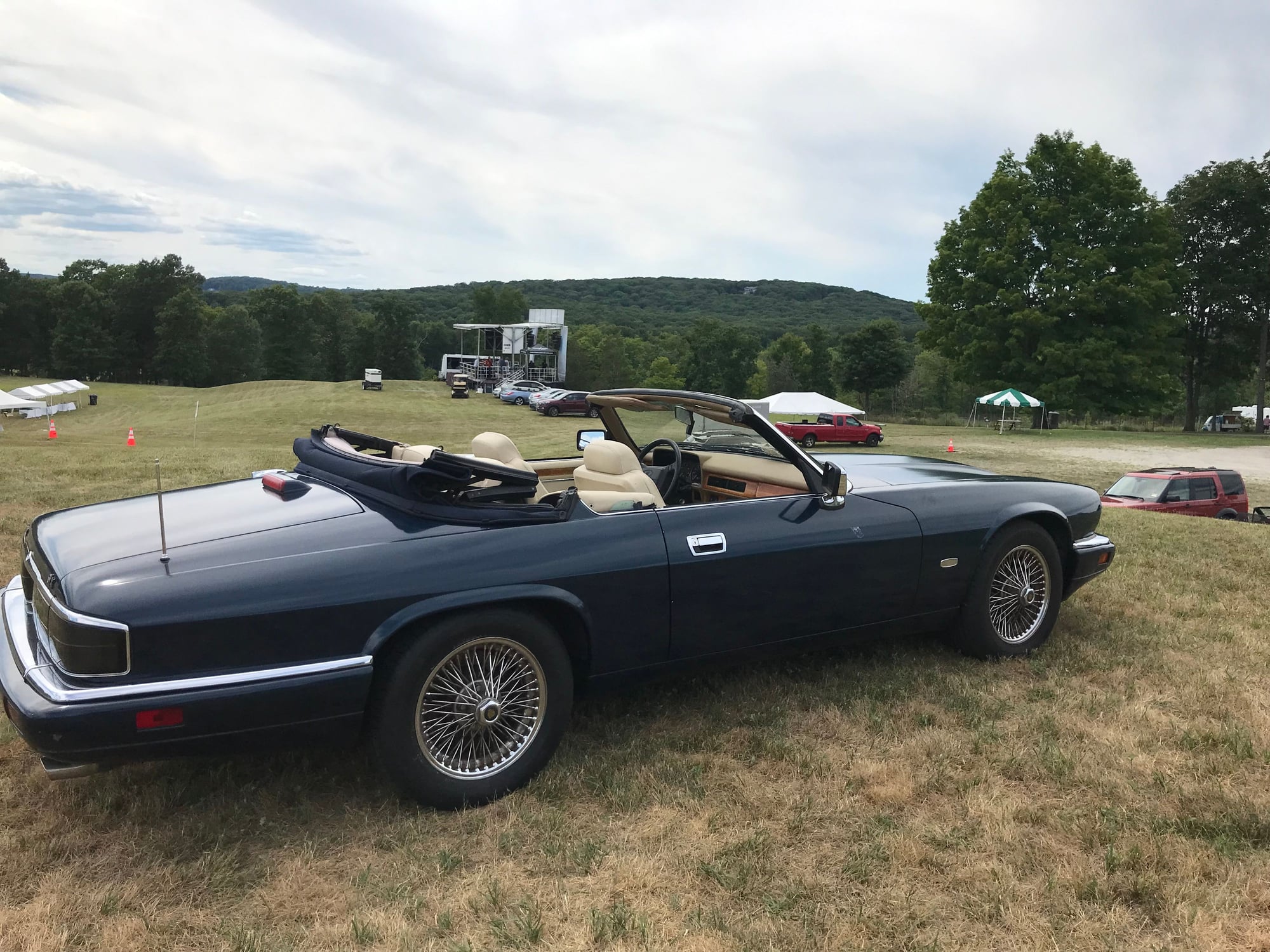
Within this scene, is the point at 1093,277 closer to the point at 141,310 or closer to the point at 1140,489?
the point at 1140,489

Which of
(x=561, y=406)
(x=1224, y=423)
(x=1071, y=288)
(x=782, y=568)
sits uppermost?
(x=1071, y=288)

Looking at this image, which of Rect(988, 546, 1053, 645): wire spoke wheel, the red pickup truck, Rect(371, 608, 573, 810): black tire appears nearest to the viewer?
Rect(371, 608, 573, 810): black tire

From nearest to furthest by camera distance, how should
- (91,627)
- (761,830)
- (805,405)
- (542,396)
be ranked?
(91,627) → (761,830) → (805,405) → (542,396)

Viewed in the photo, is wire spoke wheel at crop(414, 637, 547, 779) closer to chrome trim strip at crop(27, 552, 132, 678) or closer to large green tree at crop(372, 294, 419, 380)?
chrome trim strip at crop(27, 552, 132, 678)

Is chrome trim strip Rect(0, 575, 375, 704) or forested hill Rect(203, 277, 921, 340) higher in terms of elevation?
forested hill Rect(203, 277, 921, 340)

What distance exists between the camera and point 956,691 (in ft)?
13.4

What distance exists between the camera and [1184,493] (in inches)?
599

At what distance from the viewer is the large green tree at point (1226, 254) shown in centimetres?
4344

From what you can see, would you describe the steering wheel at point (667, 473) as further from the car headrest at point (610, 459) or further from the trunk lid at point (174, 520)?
the trunk lid at point (174, 520)

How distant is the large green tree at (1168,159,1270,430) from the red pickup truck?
2164 centimetres

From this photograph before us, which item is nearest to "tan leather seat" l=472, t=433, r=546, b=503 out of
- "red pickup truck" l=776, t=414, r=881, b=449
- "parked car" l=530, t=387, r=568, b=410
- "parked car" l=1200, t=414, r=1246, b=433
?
"red pickup truck" l=776, t=414, r=881, b=449

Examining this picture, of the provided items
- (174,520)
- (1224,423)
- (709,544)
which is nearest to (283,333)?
(1224,423)

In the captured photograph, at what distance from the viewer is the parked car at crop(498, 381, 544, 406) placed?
163ft

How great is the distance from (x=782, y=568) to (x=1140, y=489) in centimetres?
1441
